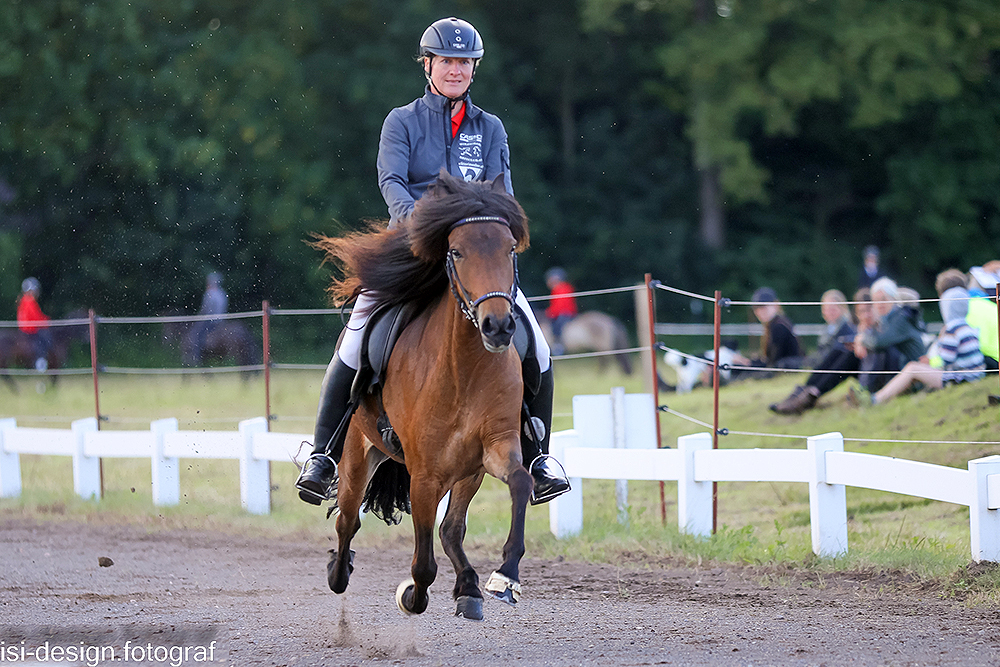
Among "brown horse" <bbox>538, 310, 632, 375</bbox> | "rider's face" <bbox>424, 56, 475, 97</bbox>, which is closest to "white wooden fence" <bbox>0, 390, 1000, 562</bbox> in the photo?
"rider's face" <bbox>424, 56, 475, 97</bbox>

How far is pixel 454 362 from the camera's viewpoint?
5348 millimetres

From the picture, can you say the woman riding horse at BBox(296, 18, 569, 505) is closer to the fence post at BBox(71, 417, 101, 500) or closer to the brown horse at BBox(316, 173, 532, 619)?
the brown horse at BBox(316, 173, 532, 619)

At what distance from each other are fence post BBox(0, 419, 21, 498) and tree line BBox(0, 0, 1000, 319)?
53.2ft

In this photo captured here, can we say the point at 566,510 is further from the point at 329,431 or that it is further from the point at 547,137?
the point at 547,137

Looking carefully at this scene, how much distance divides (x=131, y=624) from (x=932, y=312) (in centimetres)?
1957

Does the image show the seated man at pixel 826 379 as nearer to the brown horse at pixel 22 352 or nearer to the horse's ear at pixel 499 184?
the horse's ear at pixel 499 184

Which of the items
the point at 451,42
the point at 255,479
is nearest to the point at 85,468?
the point at 255,479

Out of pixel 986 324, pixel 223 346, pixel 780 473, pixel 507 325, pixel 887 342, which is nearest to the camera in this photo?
pixel 507 325

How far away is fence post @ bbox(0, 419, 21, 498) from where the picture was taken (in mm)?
11898

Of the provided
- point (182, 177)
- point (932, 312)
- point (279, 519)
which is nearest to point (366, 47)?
point (182, 177)

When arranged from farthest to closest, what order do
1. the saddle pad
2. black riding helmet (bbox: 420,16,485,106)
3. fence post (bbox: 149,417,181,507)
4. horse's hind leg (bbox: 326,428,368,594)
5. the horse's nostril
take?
1. fence post (bbox: 149,417,181,507)
2. horse's hind leg (bbox: 326,428,368,594)
3. black riding helmet (bbox: 420,16,485,106)
4. the saddle pad
5. the horse's nostril

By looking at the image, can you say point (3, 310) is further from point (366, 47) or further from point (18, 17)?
point (366, 47)

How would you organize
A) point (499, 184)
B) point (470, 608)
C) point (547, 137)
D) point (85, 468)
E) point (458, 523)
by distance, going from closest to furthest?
point (499, 184) → point (470, 608) → point (458, 523) → point (85, 468) → point (547, 137)

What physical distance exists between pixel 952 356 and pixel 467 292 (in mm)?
7073
